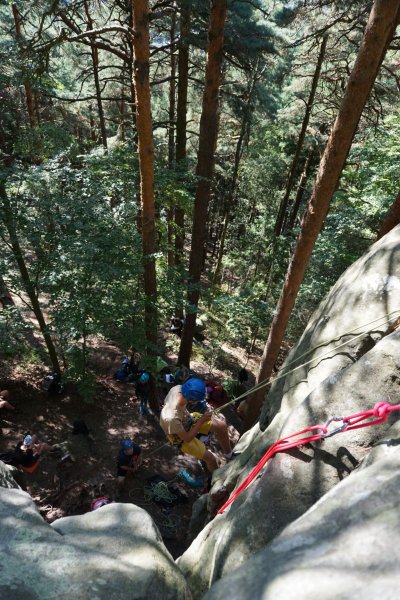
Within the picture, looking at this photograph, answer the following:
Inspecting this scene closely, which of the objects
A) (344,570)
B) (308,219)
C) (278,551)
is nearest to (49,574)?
(278,551)

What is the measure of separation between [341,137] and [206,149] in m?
4.67

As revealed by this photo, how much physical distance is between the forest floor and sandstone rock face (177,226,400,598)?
139 inches

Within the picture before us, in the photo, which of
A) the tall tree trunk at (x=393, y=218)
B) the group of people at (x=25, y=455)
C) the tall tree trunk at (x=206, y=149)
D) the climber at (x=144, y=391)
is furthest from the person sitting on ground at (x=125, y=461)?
the tall tree trunk at (x=393, y=218)

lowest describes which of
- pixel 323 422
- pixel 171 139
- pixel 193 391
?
pixel 193 391

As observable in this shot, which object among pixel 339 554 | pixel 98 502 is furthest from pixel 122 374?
pixel 339 554

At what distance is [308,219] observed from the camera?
18.9 ft

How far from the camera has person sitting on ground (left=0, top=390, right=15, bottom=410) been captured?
8657mm

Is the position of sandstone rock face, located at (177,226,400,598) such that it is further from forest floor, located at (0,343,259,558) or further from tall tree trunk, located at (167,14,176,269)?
tall tree trunk, located at (167,14,176,269)

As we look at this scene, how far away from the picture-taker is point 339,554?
1471 millimetres

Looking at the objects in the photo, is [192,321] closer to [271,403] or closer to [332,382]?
[271,403]

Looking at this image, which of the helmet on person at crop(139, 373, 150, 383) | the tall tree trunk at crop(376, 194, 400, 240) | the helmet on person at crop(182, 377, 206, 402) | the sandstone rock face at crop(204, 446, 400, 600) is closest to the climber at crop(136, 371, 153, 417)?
the helmet on person at crop(139, 373, 150, 383)

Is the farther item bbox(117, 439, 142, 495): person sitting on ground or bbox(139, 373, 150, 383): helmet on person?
bbox(139, 373, 150, 383): helmet on person

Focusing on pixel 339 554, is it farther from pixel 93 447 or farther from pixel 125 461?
pixel 93 447

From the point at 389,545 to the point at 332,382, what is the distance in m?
1.91
